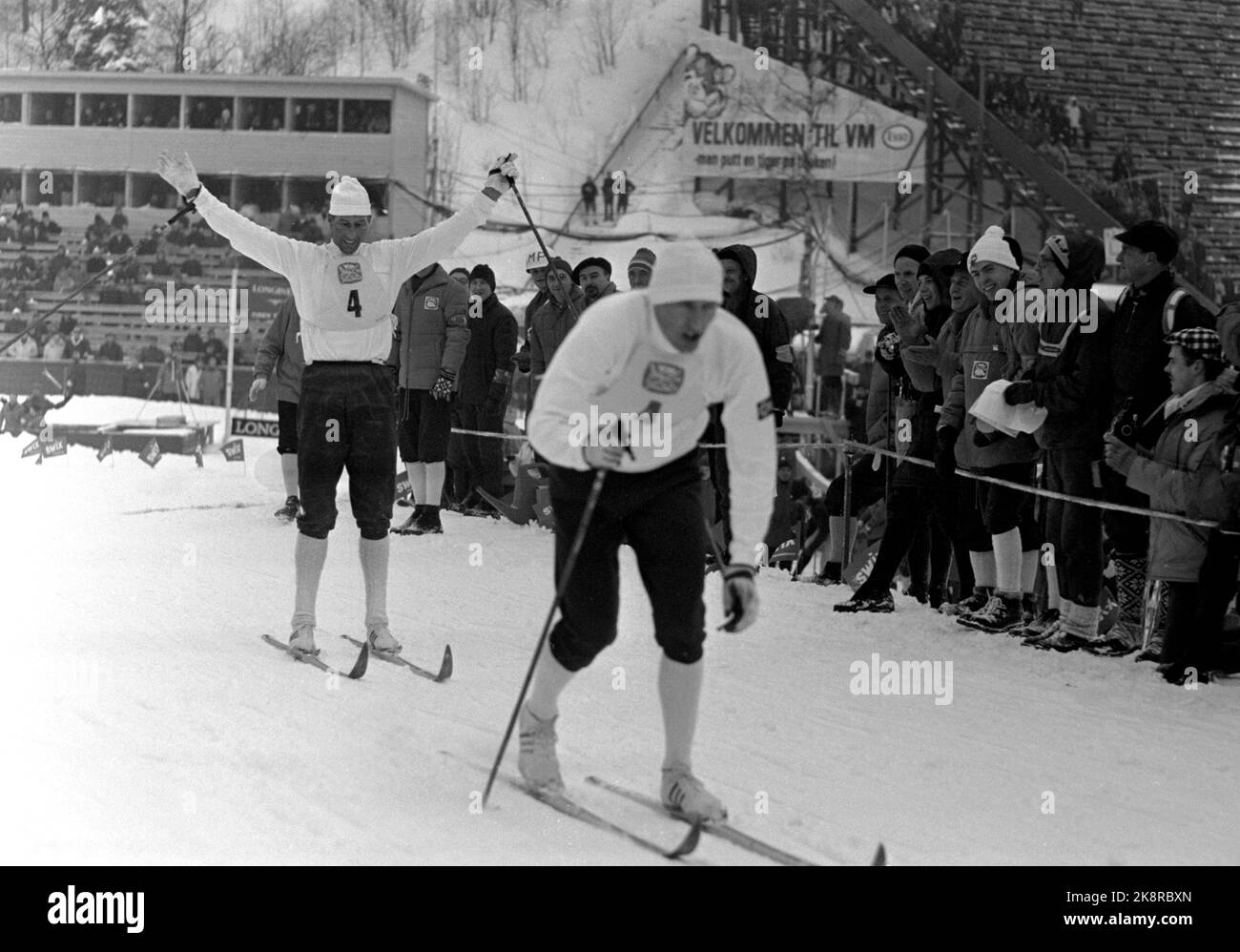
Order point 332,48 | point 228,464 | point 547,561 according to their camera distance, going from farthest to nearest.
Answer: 1. point 332,48
2. point 228,464
3. point 547,561

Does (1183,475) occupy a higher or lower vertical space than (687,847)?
higher

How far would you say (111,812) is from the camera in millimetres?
4004

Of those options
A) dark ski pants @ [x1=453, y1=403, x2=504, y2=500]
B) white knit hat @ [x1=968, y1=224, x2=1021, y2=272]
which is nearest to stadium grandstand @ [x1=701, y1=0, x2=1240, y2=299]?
dark ski pants @ [x1=453, y1=403, x2=504, y2=500]

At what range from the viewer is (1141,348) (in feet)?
20.6

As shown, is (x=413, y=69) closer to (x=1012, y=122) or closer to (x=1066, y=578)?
(x=1012, y=122)

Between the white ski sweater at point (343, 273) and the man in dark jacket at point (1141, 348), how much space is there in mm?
2536

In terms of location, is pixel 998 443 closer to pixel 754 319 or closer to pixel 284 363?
pixel 754 319

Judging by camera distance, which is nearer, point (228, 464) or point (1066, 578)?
point (1066, 578)

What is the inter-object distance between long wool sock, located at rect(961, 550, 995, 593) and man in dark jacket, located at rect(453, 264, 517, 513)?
165 inches

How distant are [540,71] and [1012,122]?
7.49 meters

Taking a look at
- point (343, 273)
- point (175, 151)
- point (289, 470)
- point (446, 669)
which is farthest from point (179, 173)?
point (175, 151)

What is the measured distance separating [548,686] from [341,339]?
2176 millimetres
